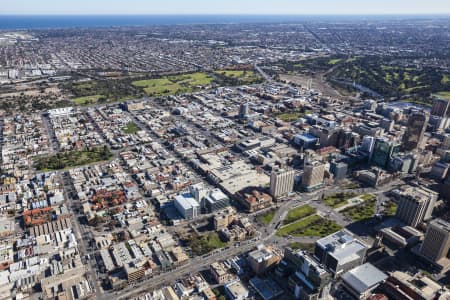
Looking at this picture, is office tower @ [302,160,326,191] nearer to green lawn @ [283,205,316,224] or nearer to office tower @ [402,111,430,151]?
green lawn @ [283,205,316,224]

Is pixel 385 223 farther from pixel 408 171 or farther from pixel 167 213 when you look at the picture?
pixel 167 213

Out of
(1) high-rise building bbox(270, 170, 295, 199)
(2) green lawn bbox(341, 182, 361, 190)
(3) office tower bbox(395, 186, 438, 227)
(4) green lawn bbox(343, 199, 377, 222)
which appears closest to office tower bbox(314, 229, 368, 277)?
(4) green lawn bbox(343, 199, 377, 222)

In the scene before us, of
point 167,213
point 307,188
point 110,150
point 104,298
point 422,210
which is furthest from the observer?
point 110,150

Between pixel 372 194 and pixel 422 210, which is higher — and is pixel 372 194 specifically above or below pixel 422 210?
below

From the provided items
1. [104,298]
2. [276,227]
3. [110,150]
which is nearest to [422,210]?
[276,227]

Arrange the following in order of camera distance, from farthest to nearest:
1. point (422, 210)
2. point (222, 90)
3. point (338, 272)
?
point (222, 90) → point (422, 210) → point (338, 272)

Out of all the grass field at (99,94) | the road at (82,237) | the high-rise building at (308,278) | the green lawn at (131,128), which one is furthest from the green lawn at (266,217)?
the grass field at (99,94)
